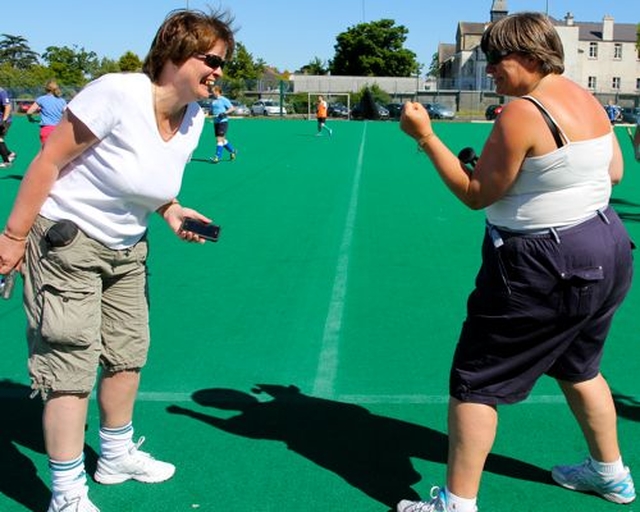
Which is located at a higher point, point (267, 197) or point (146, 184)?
point (146, 184)

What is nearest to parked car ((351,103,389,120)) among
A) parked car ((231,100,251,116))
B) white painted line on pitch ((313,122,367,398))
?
parked car ((231,100,251,116))

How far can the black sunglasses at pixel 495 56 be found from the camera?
2447mm

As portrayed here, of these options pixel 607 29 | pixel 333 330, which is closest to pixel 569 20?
pixel 607 29

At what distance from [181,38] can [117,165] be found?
1.60ft

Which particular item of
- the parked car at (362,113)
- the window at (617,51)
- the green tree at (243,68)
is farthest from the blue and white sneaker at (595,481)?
the window at (617,51)

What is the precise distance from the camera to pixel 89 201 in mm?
2609

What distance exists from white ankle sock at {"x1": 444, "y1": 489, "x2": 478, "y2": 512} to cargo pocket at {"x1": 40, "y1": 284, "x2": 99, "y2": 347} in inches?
55.8

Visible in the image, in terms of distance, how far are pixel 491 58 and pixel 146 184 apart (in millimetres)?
1269

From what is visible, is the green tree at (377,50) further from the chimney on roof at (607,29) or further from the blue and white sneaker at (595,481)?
the blue and white sneaker at (595,481)

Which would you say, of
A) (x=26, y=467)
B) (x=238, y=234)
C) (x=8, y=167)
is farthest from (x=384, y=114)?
(x=26, y=467)

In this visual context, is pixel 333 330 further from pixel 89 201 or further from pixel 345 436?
pixel 89 201

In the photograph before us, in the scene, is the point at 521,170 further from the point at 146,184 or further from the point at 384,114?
the point at 384,114

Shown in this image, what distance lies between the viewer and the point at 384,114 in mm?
49688

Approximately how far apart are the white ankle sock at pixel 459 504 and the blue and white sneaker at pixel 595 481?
0.61 m
